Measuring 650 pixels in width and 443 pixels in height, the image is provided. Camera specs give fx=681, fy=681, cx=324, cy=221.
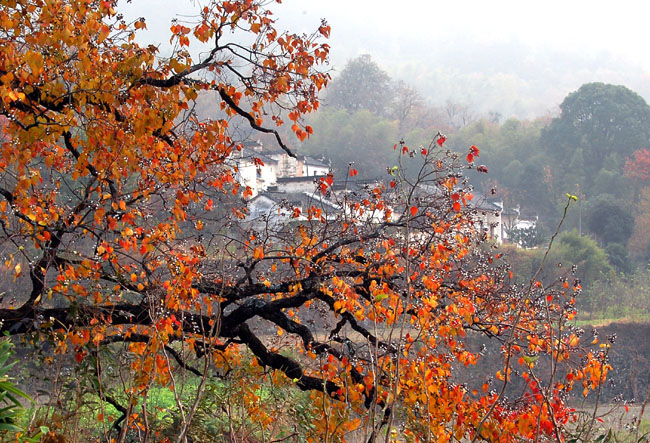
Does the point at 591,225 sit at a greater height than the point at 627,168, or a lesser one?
lesser

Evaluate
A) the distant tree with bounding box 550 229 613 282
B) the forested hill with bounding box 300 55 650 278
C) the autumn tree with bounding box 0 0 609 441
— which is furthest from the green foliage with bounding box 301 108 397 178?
the autumn tree with bounding box 0 0 609 441

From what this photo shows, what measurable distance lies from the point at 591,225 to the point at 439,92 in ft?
202

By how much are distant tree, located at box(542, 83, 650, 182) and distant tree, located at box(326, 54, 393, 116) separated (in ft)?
48.3

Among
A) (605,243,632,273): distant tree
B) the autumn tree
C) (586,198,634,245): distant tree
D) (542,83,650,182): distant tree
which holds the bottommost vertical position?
(605,243,632,273): distant tree

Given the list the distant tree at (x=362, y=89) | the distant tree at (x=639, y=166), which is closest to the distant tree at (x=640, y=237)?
the distant tree at (x=639, y=166)

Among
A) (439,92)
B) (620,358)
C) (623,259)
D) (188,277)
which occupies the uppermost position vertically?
(439,92)

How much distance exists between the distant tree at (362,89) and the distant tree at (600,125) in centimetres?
1472

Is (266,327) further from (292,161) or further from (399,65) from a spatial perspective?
Answer: (399,65)

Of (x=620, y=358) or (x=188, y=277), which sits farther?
(x=620, y=358)

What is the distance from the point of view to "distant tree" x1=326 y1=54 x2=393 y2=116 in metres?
44.3

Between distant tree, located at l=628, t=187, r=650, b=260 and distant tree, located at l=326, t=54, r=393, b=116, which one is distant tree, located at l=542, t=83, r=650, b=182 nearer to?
distant tree, located at l=628, t=187, r=650, b=260

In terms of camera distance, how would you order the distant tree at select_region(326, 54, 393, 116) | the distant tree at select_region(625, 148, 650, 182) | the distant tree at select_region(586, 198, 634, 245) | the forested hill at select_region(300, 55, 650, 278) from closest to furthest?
1. the distant tree at select_region(586, 198, 634, 245)
2. the forested hill at select_region(300, 55, 650, 278)
3. the distant tree at select_region(625, 148, 650, 182)
4. the distant tree at select_region(326, 54, 393, 116)

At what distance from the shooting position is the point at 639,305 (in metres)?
21.8

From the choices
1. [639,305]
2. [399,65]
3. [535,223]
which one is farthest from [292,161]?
[399,65]
